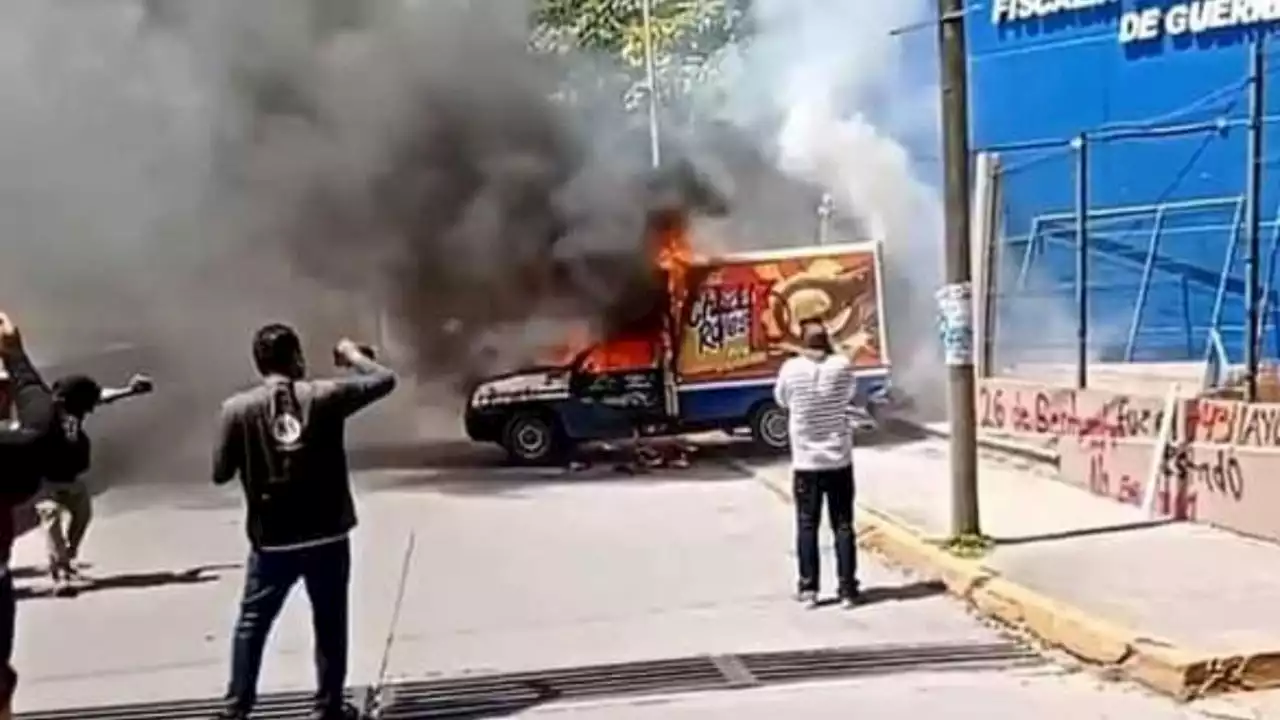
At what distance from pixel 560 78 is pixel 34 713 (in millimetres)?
14784

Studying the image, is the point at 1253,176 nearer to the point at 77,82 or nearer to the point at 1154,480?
the point at 1154,480

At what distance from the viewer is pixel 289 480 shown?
665cm

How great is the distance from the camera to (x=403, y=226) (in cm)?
2044

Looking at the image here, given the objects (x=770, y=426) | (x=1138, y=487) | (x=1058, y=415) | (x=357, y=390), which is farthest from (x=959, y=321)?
(x=770, y=426)

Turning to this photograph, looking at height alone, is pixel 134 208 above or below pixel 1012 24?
below

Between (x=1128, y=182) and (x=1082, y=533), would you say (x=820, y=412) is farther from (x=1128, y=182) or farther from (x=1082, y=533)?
(x=1128, y=182)

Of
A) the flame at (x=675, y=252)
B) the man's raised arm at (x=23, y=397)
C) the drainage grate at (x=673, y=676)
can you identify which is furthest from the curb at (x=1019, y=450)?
the man's raised arm at (x=23, y=397)

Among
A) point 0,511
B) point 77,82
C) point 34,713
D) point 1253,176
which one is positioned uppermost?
point 77,82

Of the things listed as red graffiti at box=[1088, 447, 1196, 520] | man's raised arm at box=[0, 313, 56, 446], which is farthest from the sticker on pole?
man's raised arm at box=[0, 313, 56, 446]

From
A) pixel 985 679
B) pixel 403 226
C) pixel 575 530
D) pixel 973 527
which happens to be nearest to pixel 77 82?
pixel 403 226

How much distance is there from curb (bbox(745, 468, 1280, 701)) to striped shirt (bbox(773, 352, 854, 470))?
0.96m

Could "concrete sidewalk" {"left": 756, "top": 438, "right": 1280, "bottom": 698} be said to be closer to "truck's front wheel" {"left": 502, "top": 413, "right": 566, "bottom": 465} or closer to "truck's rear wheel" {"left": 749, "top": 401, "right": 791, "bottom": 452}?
"truck's rear wheel" {"left": 749, "top": 401, "right": 791, "bottom": 452}

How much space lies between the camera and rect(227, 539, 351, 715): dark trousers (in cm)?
673

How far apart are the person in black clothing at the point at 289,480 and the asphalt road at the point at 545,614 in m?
1.22
